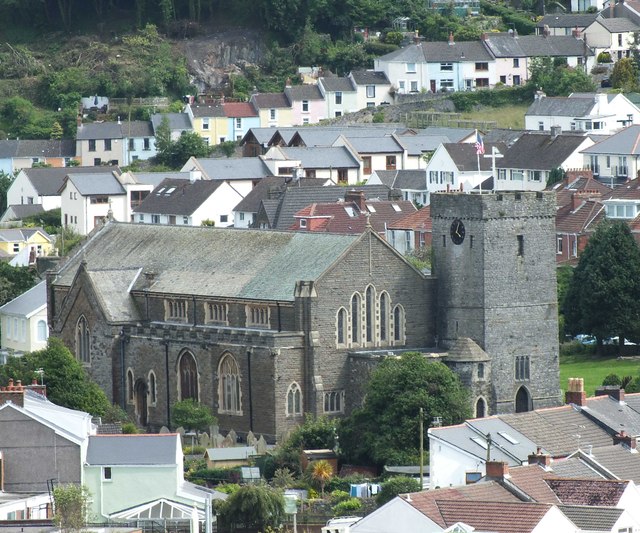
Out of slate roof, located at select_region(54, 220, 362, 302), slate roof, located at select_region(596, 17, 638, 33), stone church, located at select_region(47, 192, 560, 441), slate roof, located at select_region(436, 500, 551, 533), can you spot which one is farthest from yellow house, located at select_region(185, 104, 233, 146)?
slate roof, located at select_region(436, 500, 551, 533)

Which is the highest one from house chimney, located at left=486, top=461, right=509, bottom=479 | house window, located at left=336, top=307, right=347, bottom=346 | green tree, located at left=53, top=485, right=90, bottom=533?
house window, located at left=336, top=307, right=347, bottom=346

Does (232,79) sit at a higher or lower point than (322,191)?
higher

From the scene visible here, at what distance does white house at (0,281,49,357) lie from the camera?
10312 cm

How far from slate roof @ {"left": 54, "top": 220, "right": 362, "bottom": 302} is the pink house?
6154 cm

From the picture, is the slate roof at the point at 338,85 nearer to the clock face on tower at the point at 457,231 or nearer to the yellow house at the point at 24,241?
the yellow house at the point at 24,241

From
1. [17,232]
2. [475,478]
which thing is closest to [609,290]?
[475,478]

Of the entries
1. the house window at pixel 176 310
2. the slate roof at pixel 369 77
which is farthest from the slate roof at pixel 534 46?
the house window at pixel 176 310

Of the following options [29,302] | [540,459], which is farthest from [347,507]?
[29,302]

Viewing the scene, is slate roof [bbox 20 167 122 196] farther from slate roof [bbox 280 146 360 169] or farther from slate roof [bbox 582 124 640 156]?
slate roof [bbox 582 124 640 156]

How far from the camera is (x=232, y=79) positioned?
535 feet

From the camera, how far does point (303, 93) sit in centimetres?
15862

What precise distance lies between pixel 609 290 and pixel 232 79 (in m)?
68.3

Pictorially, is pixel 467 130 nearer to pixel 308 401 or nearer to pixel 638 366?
pixel 638 366

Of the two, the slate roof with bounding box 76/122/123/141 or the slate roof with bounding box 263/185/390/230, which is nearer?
the slate roof with bounding box 263/185/390/230
